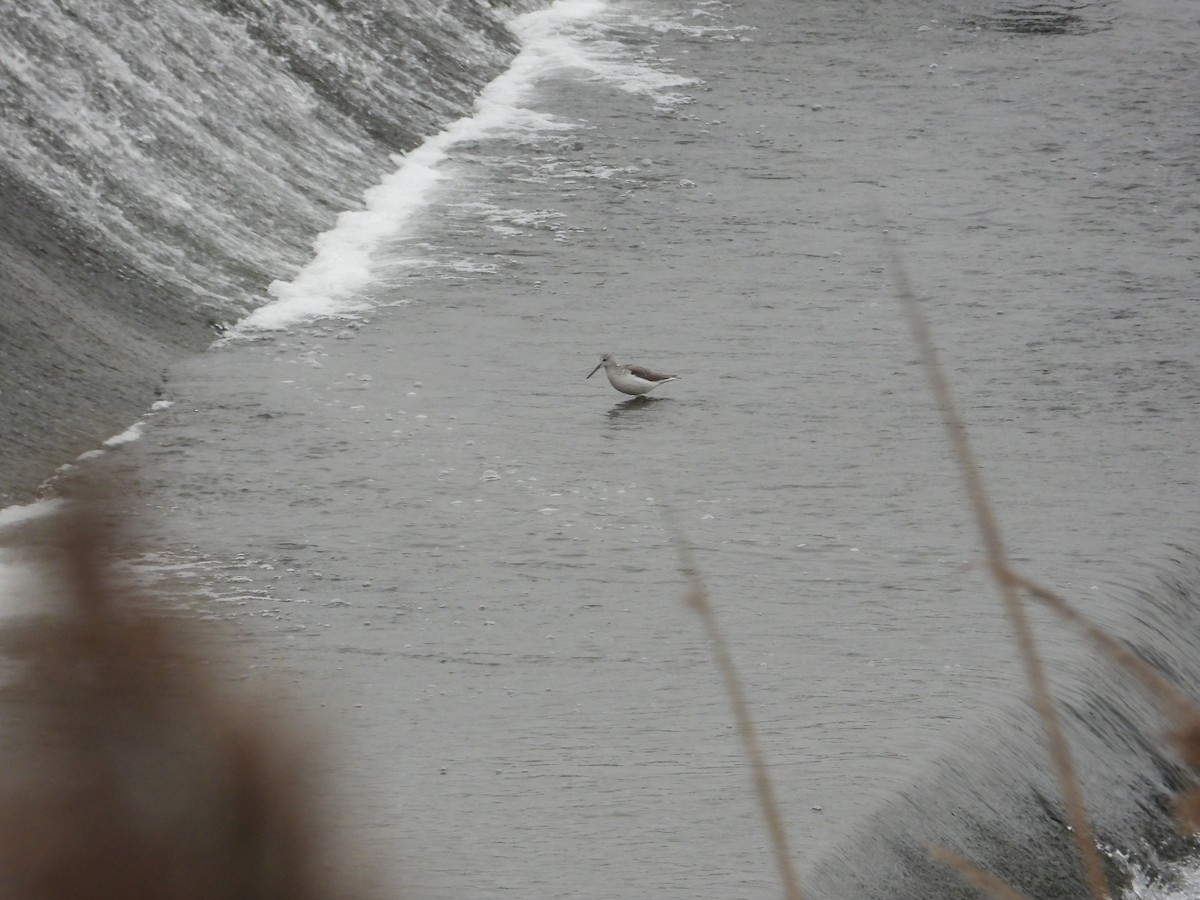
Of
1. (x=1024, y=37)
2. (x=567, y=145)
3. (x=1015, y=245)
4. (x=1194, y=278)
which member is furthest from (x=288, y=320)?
(x=1024, y=37)

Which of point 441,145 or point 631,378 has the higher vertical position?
point 631,378

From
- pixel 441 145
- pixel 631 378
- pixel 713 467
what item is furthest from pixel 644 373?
pixel 441 145

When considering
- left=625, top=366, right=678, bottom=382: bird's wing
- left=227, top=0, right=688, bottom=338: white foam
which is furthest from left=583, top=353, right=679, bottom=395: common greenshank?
left=227, top=0, right=688, bottom=338: white foam

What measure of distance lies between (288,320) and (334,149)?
3.66 meters

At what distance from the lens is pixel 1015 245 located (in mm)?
16062

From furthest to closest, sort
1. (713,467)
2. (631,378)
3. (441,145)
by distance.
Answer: (441,145) < (631,378) < (713,467)

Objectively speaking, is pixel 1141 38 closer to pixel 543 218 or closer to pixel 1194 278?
pixel 1194 278

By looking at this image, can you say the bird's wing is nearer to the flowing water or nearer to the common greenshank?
the common greenshank

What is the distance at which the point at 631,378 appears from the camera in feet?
41.1

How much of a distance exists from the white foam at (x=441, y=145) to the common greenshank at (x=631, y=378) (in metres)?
2.70

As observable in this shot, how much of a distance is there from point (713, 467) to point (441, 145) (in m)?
7.86

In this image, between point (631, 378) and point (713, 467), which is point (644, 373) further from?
point (713, 467)

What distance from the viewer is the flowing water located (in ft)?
25.1

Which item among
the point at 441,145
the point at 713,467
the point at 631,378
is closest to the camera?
the point at 713,467
